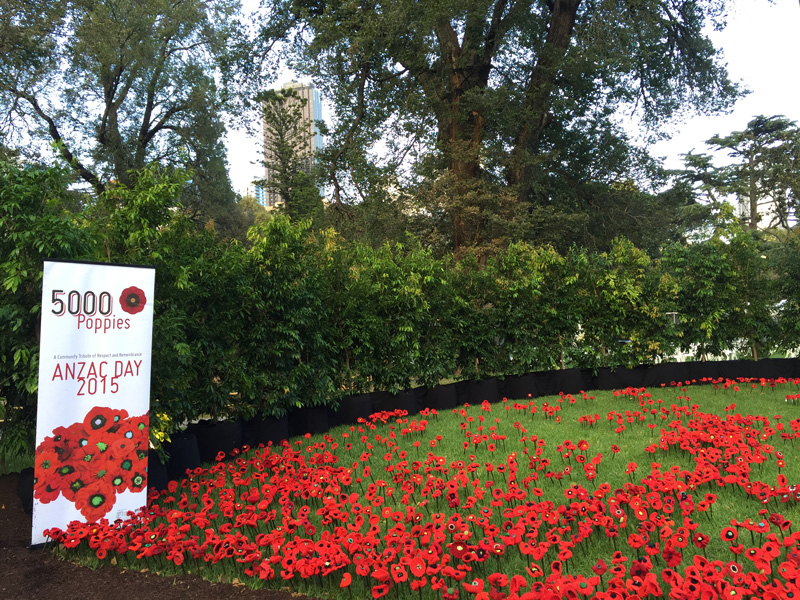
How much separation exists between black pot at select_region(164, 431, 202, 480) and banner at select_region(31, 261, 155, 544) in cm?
112

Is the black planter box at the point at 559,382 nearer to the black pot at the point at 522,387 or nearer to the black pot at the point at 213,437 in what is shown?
the black pot at the point at 522,387

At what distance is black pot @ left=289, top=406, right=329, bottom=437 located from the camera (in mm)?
7195

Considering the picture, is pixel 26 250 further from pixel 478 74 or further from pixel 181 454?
pixel 478 74

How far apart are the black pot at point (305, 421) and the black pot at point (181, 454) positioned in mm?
1621

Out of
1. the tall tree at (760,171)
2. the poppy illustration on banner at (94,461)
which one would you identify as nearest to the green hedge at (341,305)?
the poppy illustration on banner at (94,461)

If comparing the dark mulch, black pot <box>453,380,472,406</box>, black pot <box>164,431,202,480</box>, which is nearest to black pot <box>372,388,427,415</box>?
black pot <box>453,380,472,406</box>

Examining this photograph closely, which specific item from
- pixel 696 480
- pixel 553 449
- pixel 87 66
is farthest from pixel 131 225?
pixel 87 66

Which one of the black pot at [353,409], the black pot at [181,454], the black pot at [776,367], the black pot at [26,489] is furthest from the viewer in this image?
the black pot at [776,367]

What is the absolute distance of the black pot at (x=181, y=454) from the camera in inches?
218

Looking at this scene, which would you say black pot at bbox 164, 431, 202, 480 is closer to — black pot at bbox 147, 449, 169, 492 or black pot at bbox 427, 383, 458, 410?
black pot at bbox 147, 449, 169, 492

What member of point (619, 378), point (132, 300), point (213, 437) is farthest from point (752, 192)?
point (132, 300)

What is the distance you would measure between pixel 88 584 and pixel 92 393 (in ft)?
4.49

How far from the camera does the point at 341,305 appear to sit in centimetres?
773

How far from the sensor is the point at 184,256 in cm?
564
